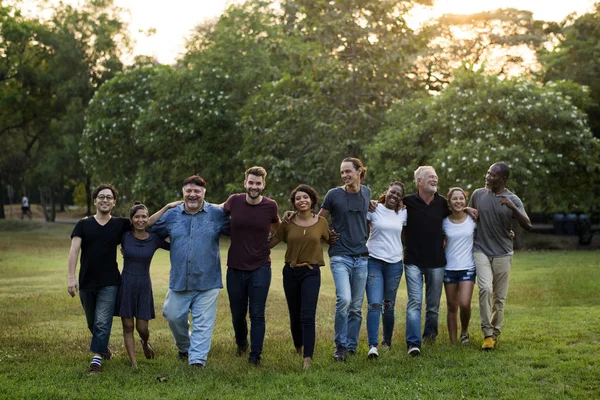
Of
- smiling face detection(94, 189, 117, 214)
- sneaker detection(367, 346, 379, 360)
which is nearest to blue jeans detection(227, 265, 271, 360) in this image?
sneaker detection(367, 346, 379, 360)

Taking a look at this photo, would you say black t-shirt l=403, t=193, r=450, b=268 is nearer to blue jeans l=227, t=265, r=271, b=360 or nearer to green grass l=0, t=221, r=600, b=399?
green grass l=0, t=221, r=600, b=399

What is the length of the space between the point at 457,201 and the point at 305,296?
2.04 metres

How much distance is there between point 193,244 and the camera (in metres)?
7.67

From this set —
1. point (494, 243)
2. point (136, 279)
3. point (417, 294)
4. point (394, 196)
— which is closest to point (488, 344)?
point (417, 294)

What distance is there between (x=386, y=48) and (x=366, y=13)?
6.11 ft

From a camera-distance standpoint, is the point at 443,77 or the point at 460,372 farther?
the point at 443,77

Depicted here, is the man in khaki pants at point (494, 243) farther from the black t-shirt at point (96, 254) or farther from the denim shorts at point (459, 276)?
the black t-shirt at point (96, 254)

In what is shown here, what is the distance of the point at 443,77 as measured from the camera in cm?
3347

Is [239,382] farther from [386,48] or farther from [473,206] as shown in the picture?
[386,48]

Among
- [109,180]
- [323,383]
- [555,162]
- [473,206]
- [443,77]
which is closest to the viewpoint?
[323,383]

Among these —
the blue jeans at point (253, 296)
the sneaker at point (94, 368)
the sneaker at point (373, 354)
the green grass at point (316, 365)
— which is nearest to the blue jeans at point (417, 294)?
the green grass at point (316, 365)

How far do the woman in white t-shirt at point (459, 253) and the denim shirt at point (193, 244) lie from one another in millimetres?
2489

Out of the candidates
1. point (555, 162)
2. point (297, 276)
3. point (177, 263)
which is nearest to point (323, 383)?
point (297, 276)

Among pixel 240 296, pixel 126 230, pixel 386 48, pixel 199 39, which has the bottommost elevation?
pixel 240 296
